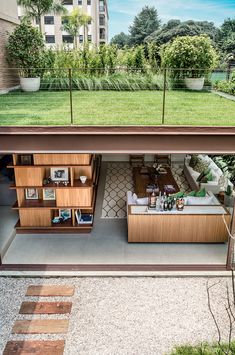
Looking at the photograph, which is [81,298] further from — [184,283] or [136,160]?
[136,160]

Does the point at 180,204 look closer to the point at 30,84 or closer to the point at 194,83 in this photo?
the point at 194,83

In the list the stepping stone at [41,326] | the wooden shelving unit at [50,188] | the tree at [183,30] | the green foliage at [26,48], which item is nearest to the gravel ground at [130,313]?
the stepping stone at [41,326]

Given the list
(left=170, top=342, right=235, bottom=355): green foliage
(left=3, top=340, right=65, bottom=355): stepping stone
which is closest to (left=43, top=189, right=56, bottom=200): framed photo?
(left=3, top=340, right=65, bottom=355): stepping stone

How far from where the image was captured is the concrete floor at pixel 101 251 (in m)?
7.22

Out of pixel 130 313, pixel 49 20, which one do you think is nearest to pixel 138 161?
pixel 130 313

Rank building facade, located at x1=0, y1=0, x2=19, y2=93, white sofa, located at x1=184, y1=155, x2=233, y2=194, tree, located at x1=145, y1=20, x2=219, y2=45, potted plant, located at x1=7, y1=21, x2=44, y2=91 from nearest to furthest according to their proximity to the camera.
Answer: white sofa, located at x1=184, y1=155, x2=233, y2=194, building facade, located at x1=0, y1=0, x2=19, y2=93, potted plant, located at x1=7, y1=21, x2=44, y2=91, tree, located at x1=145, y1=20, x2=219, y2=45

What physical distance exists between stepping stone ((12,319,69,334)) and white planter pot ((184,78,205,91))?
27.5 ft

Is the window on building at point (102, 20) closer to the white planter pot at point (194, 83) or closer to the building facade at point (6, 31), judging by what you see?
the building facade at point (6, 31)

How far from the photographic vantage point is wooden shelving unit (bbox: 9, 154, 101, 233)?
7.88 metres

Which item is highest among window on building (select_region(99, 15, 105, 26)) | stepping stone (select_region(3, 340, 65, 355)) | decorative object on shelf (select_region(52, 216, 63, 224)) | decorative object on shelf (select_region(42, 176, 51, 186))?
window on building (select_region(99, 15, 105, 26))

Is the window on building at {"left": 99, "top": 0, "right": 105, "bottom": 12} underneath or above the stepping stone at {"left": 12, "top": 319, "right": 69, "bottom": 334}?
above

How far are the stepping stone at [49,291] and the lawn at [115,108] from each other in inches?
124

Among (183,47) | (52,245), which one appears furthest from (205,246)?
(183,47)

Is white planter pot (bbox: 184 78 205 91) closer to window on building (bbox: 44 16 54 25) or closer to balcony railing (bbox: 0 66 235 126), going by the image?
balcony railing (bbox: 0 66 235 126)
